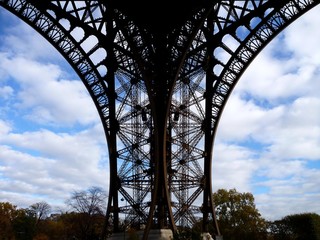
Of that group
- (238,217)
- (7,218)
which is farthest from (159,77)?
(7,218)

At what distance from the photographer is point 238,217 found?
4381 centimetres

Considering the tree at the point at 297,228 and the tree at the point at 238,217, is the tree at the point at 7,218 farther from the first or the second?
the tree at the point at 297,228

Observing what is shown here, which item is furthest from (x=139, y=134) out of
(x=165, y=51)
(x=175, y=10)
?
(x=175, y=10)

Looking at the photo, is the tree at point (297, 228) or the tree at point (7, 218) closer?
the tree at point (297, 228)

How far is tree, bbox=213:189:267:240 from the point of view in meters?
42.4

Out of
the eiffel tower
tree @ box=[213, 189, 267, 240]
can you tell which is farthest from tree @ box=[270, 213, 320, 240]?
the eiffel tower

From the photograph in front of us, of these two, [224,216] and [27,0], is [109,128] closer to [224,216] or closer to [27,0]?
[27,0]

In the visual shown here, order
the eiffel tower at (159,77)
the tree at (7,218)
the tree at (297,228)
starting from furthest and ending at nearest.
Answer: the tree at (7,218) < the tree at (297,228) < the eiffel tower at (159,77)

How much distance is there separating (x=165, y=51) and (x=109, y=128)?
4.81m

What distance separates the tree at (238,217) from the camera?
139ft

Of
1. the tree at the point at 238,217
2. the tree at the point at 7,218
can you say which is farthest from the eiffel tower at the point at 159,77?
the tree at the point at 7,218

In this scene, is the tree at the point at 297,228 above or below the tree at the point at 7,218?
below

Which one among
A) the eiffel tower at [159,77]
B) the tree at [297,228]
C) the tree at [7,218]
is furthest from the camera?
the tree at [7,218]

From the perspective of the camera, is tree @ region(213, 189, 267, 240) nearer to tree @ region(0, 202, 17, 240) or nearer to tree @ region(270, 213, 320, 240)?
tree @ region(270, 213, 320, 240)
